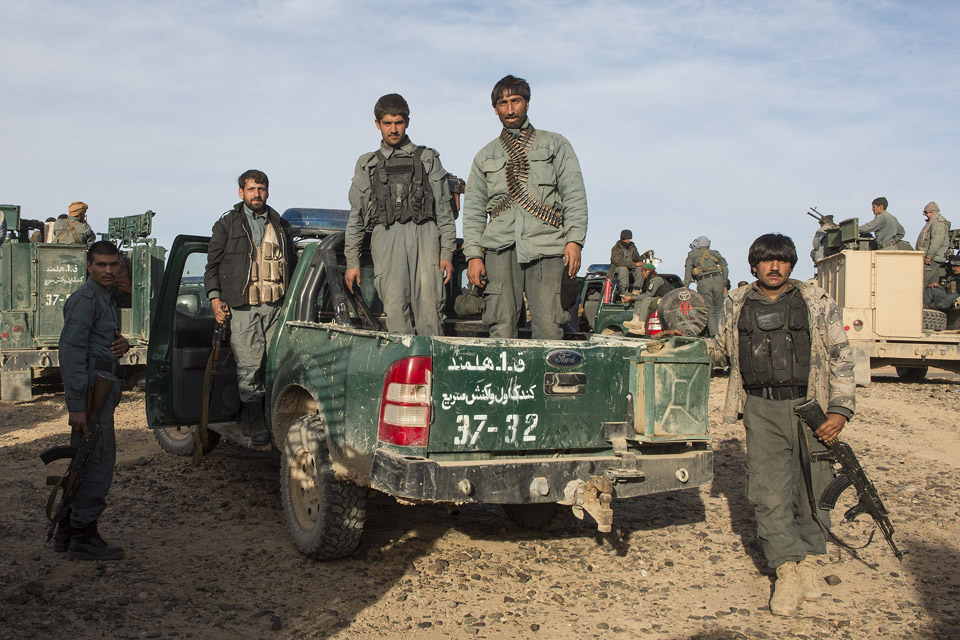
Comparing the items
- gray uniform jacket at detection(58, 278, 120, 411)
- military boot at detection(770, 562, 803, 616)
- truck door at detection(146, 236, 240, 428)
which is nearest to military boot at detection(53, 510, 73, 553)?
gray uniform jacket at detection(58, 278, 120, 411)

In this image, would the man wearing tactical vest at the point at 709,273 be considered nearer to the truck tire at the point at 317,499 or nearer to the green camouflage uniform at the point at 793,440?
the green camouflage uniform at the point at 793,440

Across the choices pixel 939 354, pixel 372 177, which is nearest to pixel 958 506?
pixel 372 177

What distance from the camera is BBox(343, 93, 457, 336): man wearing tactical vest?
505 cm

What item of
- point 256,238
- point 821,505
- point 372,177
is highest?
point 372,177

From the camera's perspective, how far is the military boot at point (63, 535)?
446 cm

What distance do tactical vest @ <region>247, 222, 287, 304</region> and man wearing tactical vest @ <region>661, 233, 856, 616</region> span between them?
3.10m

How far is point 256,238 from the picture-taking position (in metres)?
5.69

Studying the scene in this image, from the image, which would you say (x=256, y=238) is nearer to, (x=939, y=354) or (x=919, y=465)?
(x=919, y=465)

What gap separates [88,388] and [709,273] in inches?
420

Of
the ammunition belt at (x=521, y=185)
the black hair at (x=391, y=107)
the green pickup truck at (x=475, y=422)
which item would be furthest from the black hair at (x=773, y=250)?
the black hair at (x=391, y=107)

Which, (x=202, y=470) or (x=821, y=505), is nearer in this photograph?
(x=821, y=505)

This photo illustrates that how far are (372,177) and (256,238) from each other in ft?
3.49

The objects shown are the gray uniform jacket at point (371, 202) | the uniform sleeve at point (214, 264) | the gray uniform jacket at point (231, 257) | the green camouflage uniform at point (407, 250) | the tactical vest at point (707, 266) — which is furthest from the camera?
the tactical vest at point (707, 266)

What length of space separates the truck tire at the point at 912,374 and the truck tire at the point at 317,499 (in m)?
12.2
